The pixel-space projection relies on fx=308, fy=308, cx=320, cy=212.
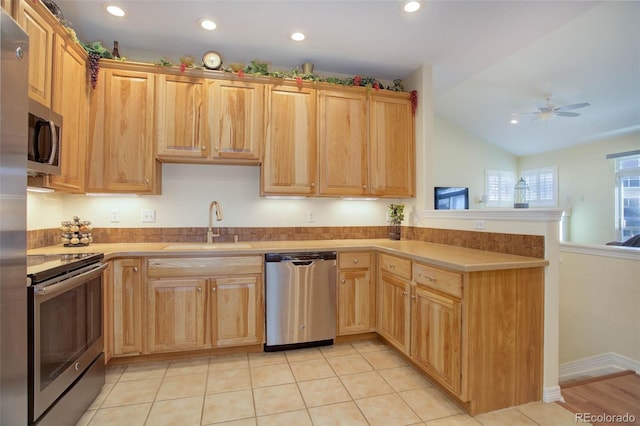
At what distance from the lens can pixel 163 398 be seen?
200cm

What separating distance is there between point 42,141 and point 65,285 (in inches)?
36.3

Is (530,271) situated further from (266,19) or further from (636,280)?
(266,19)

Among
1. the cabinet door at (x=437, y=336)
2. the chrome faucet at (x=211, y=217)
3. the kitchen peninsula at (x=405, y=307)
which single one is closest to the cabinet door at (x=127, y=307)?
the kitchen peninsula at (x=405, y=307)

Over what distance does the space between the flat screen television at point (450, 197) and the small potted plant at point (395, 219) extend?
3231 mm

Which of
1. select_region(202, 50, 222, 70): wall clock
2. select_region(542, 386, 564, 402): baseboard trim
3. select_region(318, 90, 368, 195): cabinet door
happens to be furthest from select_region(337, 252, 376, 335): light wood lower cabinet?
select_region(202, 50, 222, 70): wall clock

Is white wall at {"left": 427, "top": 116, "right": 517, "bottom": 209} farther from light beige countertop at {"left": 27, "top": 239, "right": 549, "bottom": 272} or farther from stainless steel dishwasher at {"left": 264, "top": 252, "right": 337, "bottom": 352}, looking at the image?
stainless steel dishwasher at {"left": 264, "top": 252, "right": 337, "bottom": 352}

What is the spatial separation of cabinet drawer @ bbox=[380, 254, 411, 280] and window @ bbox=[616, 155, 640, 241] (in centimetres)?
605

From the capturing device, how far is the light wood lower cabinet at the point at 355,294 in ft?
9.11

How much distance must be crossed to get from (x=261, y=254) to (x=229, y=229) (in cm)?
64

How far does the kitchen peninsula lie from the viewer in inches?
72.6

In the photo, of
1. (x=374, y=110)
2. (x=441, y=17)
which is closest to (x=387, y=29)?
(x=441, y=17)

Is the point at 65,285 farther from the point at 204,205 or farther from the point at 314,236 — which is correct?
the point at 314,236

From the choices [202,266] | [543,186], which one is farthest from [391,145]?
[543,186]

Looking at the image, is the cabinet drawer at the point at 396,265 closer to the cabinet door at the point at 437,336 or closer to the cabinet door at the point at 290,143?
the cabinet door at the point at 437,336
